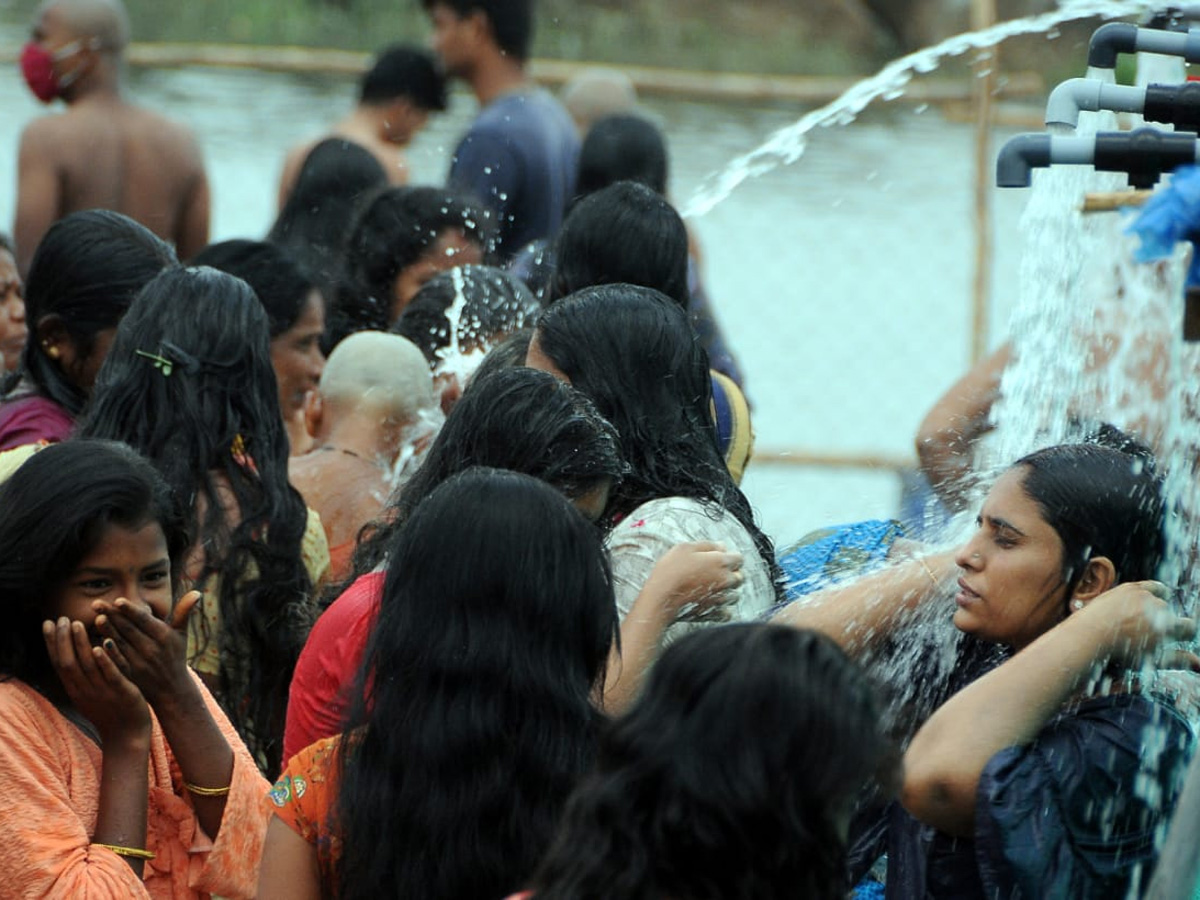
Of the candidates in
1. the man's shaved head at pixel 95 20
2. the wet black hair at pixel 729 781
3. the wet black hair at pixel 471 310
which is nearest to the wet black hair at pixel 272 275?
the wet black hair at pixel 471 310

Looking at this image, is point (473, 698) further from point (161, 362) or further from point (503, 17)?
point (503, 17)

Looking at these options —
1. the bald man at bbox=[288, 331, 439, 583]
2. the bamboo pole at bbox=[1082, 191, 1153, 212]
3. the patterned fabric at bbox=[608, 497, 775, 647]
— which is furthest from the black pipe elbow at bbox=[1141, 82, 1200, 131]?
the bald man at bbox=[288, 331, 439, 583]

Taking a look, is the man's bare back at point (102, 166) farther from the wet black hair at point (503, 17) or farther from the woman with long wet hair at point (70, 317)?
the woman with long wet hair at point (70, 317)

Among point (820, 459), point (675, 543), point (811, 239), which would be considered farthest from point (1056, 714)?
point (811, 239)

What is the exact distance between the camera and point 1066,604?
2.76 metres

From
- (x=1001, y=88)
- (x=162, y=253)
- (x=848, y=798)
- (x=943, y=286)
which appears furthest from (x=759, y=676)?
(x=943, y=286)

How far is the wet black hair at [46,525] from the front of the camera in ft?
8.80

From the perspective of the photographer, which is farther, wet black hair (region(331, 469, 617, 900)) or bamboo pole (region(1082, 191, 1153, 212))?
bamboo pole (region(1082, 191, 1153, 212))

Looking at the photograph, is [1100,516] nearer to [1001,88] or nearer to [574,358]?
[574,358]

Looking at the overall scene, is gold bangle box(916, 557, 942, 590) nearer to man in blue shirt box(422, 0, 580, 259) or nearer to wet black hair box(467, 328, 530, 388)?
wet black hair box(467, 328, 530, 388)

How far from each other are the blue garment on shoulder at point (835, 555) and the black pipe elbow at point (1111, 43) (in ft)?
3.04

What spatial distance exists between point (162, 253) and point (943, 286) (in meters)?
6.41

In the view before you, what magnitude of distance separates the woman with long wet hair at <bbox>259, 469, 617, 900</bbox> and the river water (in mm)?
4753

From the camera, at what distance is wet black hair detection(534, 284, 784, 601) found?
319 centimetres
